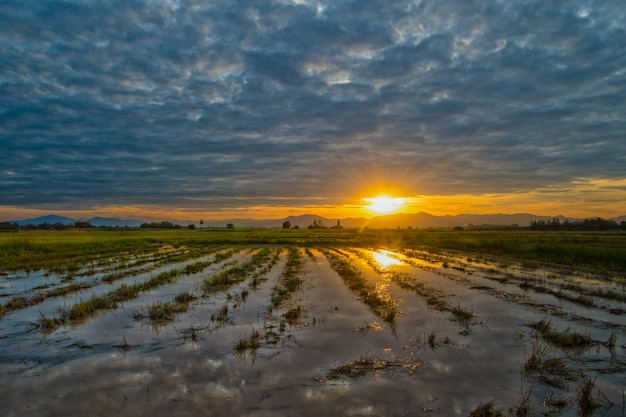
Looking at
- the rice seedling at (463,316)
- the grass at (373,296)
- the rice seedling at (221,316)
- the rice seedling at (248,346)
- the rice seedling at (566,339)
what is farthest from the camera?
the grass at (373,296)

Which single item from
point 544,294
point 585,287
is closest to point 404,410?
point 544,294

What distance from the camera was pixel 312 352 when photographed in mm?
6680

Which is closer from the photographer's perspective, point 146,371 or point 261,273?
point 146,371

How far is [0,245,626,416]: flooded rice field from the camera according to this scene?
4742 millimetres

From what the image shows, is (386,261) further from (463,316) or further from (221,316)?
(221,316)

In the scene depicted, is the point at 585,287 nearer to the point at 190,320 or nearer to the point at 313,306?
the point at 313,306

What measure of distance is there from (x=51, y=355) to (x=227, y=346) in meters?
3.02

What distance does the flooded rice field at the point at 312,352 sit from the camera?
15.6ft

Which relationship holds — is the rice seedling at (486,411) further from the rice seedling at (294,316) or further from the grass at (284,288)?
the grass at (284,288)

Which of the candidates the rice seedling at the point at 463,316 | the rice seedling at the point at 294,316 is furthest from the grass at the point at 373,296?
the rice seedling at the point at 294,316

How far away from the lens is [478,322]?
348 inches

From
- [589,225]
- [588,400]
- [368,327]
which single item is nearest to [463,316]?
[368,327]

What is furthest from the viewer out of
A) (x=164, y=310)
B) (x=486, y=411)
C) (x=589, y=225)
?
(x=589, y=225)

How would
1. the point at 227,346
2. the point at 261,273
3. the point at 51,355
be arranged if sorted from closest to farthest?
1. the point at 51,355
2. the point at 227,346
3. the point at 261,273
